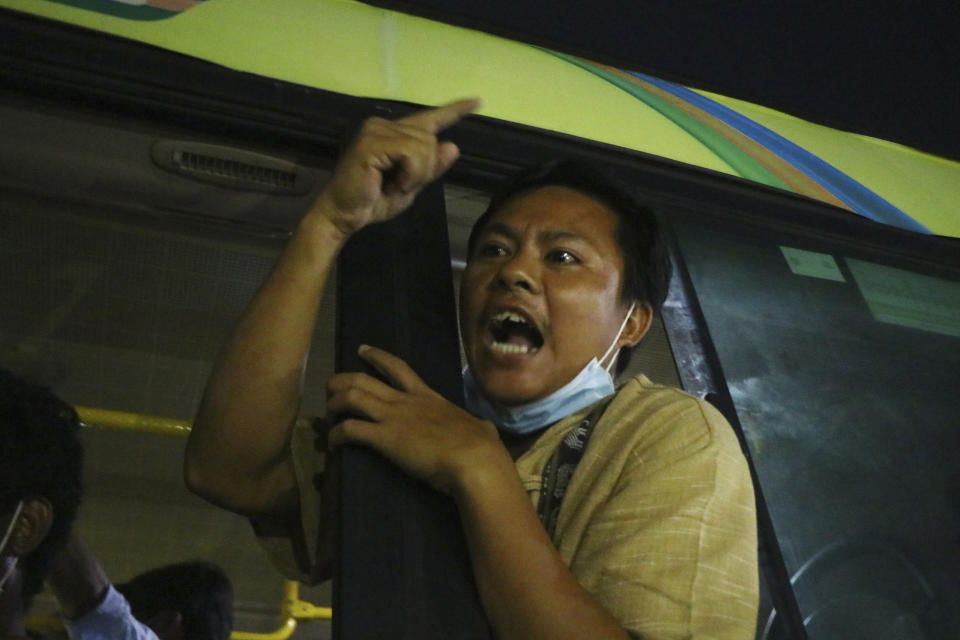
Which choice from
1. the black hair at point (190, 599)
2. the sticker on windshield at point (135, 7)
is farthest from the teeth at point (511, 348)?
the black hair at point (190, 599)

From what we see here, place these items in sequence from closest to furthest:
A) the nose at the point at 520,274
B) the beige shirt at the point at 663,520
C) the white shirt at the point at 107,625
A: the beige shirt at the point at 663,520, the nose at the point at 520,274, the white shirt at the point at 107,625

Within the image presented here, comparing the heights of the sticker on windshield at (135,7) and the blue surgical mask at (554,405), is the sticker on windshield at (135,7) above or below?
above

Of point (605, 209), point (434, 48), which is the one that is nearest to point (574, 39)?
point (434, 48)

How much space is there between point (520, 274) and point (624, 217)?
0.24 m

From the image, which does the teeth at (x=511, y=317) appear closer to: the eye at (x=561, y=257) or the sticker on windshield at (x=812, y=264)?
the eye at (x=561, y=257)

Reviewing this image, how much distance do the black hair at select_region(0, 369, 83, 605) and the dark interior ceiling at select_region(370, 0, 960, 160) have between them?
→ 1.19 m

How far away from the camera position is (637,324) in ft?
5.05

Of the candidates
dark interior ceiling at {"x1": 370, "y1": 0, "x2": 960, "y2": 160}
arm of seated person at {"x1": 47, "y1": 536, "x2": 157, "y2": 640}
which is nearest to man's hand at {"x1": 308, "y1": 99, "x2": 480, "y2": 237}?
dark interior ceiling at {"x1": 370, "y1": 0, "x2": 960, "y2": 160}

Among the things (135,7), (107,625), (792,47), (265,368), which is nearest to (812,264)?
(792,47)

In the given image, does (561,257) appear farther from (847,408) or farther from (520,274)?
(847,408)

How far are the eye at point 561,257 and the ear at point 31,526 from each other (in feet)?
4.19

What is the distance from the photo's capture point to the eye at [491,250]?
147 cm

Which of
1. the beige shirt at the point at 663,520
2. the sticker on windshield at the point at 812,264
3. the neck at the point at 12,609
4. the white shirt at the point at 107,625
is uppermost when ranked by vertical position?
the sticker on windshield at the point at 812,264

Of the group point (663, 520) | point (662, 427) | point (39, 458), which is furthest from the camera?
point (39, 458)
